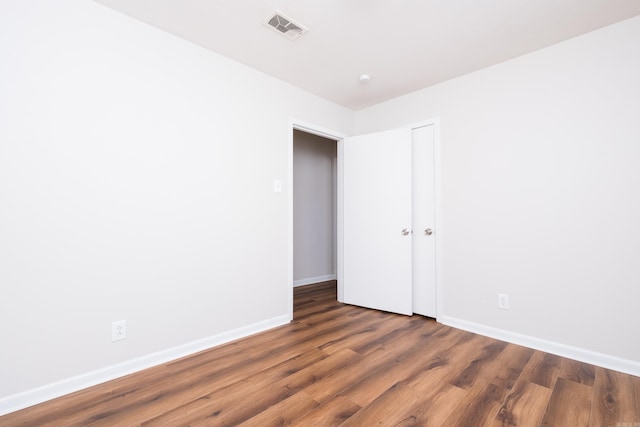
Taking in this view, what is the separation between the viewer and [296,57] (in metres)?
2.46

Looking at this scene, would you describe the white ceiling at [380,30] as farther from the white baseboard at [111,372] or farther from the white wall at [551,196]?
the white baseboard at [111,372]

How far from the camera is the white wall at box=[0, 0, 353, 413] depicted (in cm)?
157

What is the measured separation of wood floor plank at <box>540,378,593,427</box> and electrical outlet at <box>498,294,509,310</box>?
0.69 meters

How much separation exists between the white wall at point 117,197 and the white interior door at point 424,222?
1.60m

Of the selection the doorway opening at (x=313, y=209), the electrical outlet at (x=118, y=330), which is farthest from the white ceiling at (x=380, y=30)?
the electrical outlet at (x=118, y=330)

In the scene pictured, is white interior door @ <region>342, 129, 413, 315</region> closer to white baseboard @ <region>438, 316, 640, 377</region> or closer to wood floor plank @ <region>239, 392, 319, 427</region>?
white baseboard @ <region>438, 316, 640, 377</region>

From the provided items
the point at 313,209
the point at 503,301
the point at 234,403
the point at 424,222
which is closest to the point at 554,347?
the point at 503,301

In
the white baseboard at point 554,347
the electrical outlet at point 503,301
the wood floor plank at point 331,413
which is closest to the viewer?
the wood floor plank at point 331,413

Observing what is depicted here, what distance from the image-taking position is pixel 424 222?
305 cm

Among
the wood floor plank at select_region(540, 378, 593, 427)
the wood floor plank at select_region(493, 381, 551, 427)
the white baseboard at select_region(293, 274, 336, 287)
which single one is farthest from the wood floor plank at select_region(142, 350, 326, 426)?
the white baseboard at select_region(293, 274, 336, 287)

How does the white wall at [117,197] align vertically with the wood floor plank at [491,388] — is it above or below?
above

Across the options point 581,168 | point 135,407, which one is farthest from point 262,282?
point 581,168

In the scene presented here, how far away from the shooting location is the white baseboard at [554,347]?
1.92 metres

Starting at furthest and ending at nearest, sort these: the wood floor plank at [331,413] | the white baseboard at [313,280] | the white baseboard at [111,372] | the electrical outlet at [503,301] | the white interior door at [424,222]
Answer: the white baseboard at [313,280] < the white interior door at [424,222] < the electrical outlet at [503,301] < the white baseboard at [111,372] < the wood floor plank at [331,413]
